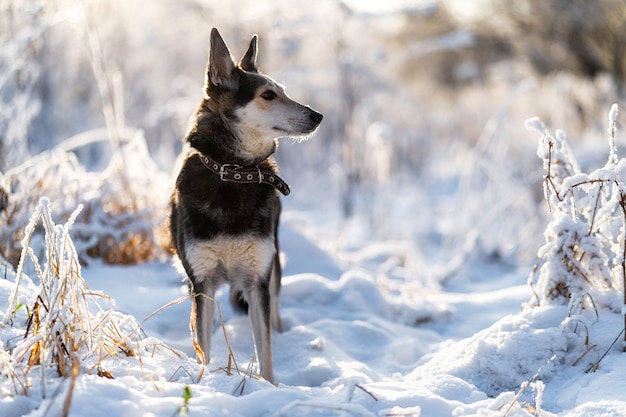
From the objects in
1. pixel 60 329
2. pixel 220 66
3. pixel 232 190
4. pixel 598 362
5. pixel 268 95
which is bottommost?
pixel 598 362

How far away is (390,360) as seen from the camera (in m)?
3.62

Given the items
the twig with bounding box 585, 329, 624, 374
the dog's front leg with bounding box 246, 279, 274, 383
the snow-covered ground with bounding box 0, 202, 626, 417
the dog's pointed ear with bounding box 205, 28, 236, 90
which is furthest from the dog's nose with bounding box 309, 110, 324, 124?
the twig with bounding box 585, 329, 624, 374

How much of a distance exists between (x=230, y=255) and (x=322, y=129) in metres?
10.8

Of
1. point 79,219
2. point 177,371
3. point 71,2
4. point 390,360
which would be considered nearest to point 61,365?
point 177,371

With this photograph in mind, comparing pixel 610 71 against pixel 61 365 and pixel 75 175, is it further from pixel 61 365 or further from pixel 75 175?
pixel 61 365

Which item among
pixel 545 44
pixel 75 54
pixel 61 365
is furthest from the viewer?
pixel 545 44

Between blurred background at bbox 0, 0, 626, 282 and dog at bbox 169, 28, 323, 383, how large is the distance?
1.77 metres

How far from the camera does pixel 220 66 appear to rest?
326 cm

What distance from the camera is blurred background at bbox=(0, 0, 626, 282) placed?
5.36 meters

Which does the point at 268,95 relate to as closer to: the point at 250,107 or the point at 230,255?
the point at 250,107

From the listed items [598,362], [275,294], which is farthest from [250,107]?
[598,362]

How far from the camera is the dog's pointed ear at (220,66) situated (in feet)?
10.5

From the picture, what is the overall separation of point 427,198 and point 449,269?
17.0ft

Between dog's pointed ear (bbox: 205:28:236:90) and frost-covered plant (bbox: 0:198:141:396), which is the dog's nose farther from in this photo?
frost-covered plant (bbox: 0:198:141:396)
